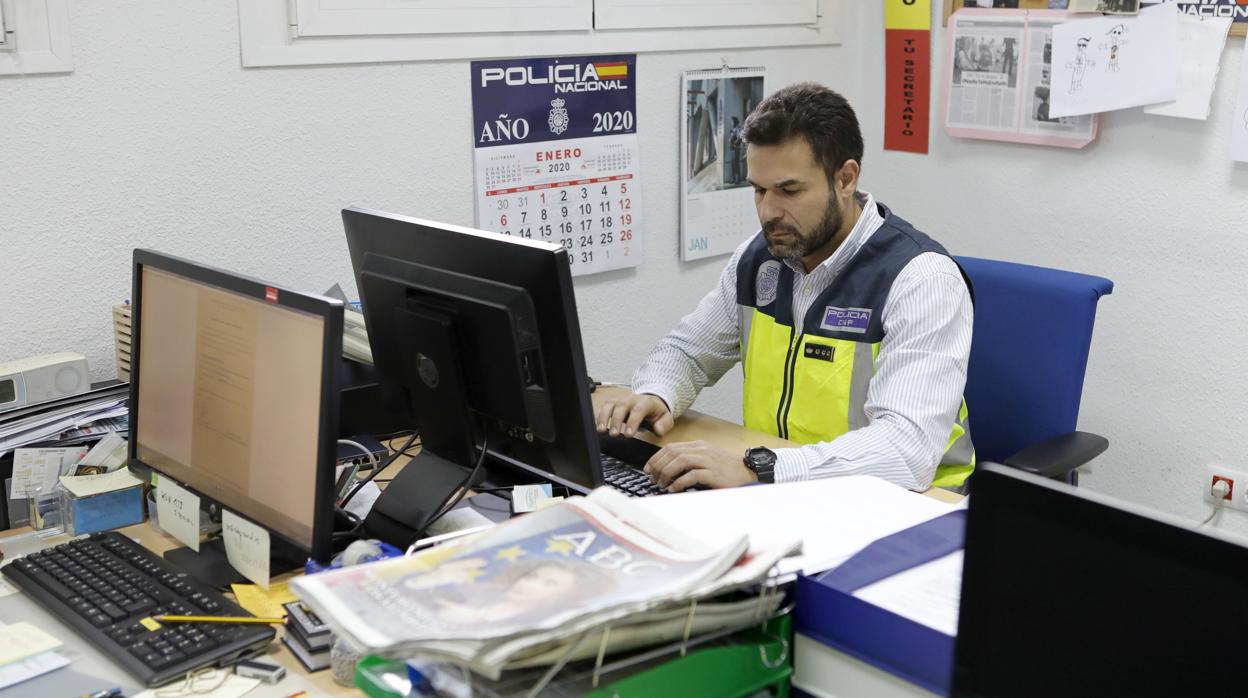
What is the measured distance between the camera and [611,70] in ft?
9.05

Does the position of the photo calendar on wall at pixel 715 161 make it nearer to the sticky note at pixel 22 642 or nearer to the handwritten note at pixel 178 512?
the handwritten note at pixel 178 512

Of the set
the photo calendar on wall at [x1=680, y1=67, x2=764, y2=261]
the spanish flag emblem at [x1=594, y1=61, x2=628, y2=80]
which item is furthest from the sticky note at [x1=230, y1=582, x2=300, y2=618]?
the photo calendar on wall at [x1=680, y1=67, x2=764, y2=261]

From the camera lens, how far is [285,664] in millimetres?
1337

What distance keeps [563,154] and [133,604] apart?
5.07ft

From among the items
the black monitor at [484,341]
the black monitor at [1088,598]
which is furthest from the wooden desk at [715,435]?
the black monitor at [1088,598]

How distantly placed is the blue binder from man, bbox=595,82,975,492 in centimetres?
68

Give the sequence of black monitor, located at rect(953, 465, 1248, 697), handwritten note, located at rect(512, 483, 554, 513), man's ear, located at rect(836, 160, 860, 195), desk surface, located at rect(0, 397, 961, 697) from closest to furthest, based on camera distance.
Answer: black monitor, located at rect(953, 465, 1248, 697)
desk surface, located at rect(0, 397, 961, 697)
handwritten note, located at rect(512, 483, 554, 513)
man's ear, located at rect(836, 160, 860, 195)

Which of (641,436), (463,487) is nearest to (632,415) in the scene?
(641,436)

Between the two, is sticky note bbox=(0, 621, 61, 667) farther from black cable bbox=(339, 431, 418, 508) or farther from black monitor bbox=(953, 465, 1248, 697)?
black monitor bbox=(953, 465, 1248, 697)

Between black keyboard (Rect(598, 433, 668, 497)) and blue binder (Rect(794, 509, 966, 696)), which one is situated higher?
blue binder (Rect(794, 509, 966, 696))

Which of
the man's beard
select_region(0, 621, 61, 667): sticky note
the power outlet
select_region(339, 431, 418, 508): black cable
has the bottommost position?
the power outlet

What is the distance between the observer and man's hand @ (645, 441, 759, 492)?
1.78m

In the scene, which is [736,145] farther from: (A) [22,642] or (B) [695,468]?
(A) [22,642]

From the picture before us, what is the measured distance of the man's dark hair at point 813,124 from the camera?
215cm
